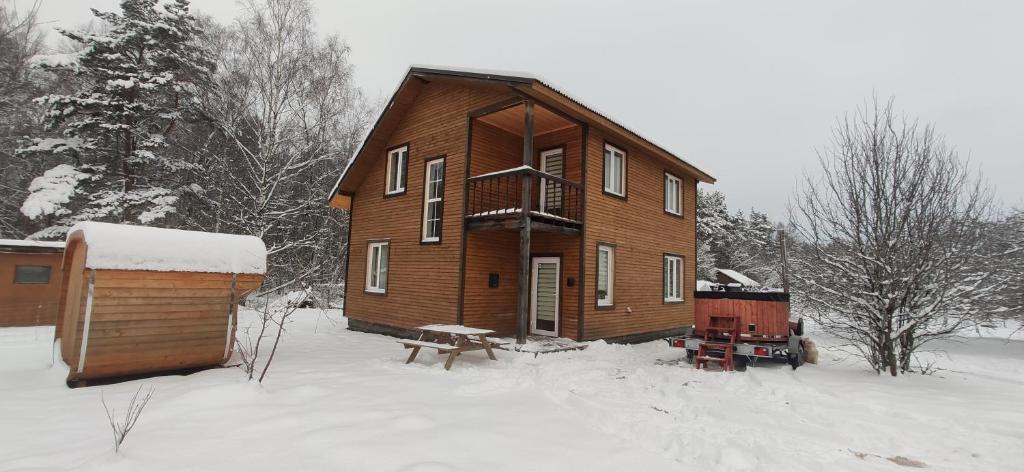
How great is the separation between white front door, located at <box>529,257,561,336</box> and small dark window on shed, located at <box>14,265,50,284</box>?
13198 mm

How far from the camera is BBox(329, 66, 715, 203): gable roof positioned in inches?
366

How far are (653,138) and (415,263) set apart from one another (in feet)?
23.8

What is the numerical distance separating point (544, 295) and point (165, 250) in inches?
296

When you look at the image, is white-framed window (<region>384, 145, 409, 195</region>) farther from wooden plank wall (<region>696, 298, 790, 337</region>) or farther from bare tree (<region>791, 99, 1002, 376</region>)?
bare tree (<region>791, 99, 1002, 376</region>)

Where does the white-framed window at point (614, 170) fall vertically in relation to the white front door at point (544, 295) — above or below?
above

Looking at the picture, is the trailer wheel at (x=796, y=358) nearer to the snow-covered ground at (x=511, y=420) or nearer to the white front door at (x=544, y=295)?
the snow-covered ground at (x=511, y=420)

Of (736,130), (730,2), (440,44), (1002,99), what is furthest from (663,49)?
(440,44)

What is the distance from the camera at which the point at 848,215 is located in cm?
819

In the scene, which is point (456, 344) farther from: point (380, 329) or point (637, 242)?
point (637, 242)

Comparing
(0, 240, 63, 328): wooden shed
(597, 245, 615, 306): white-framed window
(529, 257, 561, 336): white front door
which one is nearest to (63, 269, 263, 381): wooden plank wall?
(529, 257, 561, 336): white front door

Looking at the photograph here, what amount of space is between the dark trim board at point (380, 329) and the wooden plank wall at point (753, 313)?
650cm

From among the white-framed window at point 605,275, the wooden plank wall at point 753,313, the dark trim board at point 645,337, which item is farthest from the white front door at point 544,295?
the wooden plank wall at point 753,313

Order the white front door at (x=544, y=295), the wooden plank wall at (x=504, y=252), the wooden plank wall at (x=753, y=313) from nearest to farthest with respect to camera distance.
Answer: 1. the wooden plank wall at (x=753, y=313)
2. the wooden plank wall at (x=504, y=252)
3. the white front door at (x=544, y=295)

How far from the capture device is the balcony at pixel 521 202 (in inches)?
370
